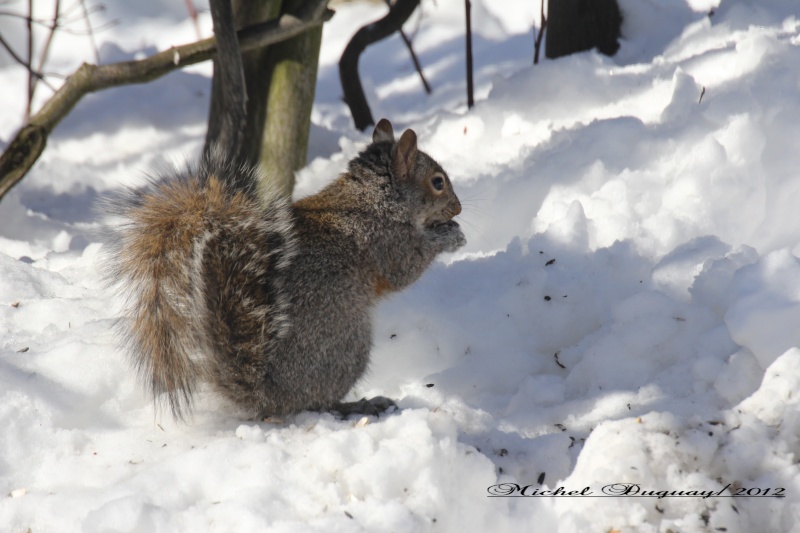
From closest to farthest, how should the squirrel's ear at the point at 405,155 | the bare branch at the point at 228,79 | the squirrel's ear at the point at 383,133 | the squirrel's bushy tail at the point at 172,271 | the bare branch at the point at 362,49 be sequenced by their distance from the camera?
1. the squirrel's bushy tail at the point at 172,271
2. the squirrel's ear at the point at 405,155
3. the squirrel's ear at the point at 383,133
4. the bare branch at the point at 228,79
5. the bare branch at the point at 362,49

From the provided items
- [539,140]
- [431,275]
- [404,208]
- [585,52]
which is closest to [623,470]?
[404,208]

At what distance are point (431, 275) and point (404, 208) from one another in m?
0.41

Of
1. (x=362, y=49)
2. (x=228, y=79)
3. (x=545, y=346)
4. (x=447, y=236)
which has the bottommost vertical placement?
(x=545, y=346)

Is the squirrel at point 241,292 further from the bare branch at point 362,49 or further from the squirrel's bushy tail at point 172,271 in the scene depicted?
the bare branch at point 362,49

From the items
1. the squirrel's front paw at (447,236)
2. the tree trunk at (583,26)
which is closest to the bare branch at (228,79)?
the squirrel's front paw at (447,236)

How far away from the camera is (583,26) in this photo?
167 inches

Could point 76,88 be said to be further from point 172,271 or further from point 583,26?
point 583,26

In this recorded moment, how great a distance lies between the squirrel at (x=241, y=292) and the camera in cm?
190

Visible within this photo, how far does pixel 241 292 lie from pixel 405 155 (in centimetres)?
78

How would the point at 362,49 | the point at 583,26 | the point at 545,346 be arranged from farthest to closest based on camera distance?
the point at 362,49 < the point at 583,26 < the point at 545,346

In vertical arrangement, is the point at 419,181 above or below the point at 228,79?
below

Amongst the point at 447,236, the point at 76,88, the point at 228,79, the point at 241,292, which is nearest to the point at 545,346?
the point at 447,236

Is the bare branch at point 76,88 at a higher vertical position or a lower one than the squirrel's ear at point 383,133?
higher

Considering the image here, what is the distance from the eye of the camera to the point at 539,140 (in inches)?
143
